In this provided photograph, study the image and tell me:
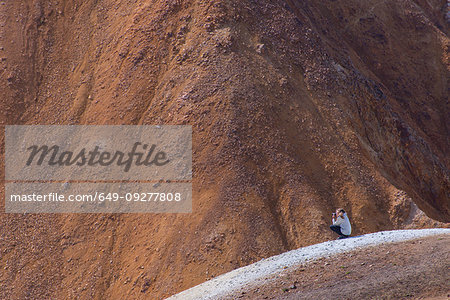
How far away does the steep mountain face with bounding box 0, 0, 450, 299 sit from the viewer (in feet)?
58.8

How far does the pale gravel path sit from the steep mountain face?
100 centimetres

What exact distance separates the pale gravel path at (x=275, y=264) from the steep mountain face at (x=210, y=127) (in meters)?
1.00

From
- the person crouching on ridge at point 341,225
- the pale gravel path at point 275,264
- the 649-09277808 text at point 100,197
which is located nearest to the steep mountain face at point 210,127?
the 649-09277808 text at point 100,197

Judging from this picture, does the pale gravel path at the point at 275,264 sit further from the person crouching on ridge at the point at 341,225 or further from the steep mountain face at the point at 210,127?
the steep mountain face at the point at 210,127

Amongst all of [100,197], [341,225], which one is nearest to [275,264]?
[341,225]

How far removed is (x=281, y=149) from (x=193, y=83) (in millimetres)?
4776

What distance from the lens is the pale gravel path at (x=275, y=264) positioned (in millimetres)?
14547

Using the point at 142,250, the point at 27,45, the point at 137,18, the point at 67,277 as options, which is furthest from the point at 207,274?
the point at 27,45

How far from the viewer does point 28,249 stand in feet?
63.5

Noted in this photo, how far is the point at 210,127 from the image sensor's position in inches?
774

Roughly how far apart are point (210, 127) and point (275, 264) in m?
6.72

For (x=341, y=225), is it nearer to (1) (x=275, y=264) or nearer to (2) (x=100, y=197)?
(1) (x=275, y=264)

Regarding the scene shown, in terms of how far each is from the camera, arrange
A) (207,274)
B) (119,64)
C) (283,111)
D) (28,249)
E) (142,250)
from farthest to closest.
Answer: (119,64)
(283,111)
(28,249)
(142,250)
(207,274)

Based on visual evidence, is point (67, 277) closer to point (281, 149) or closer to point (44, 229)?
point (44, 229)
